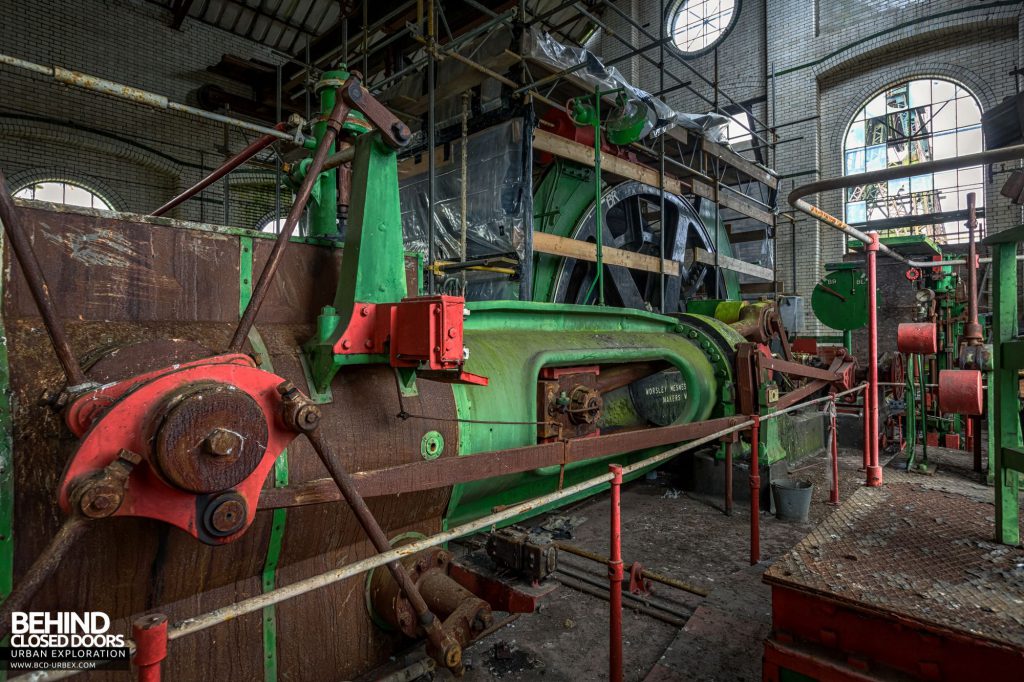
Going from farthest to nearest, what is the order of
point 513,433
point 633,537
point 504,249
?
point 504,249 < point 633,537 < point 513,433

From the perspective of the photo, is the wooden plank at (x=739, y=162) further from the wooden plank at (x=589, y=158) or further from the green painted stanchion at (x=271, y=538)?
the green painted stanchion at (x=271, y=538)

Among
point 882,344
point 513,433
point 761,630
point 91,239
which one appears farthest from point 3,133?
point 882,344

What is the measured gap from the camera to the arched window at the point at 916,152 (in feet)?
34.9

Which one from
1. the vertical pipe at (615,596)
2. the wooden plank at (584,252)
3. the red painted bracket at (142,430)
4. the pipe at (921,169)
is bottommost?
the vertical pipe at (615,596)

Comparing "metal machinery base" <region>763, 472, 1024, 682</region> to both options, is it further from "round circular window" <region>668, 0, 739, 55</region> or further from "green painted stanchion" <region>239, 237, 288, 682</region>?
"round circular window" <region>668, 0, 739, 55</region>

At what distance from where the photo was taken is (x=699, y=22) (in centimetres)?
1358

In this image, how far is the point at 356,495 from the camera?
54.4 inches

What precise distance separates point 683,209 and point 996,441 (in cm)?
462

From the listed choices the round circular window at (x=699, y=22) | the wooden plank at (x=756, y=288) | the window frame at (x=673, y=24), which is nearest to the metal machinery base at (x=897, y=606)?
the wooden plank at (x=756, y=288)

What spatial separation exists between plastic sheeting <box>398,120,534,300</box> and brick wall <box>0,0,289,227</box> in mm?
6281

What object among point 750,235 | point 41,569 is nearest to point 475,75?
point 41,569

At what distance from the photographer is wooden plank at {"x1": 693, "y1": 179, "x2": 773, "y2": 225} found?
6.48m

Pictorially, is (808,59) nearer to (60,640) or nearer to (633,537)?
(633,537)

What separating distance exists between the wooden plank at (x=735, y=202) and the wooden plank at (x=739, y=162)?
1.09 feet
